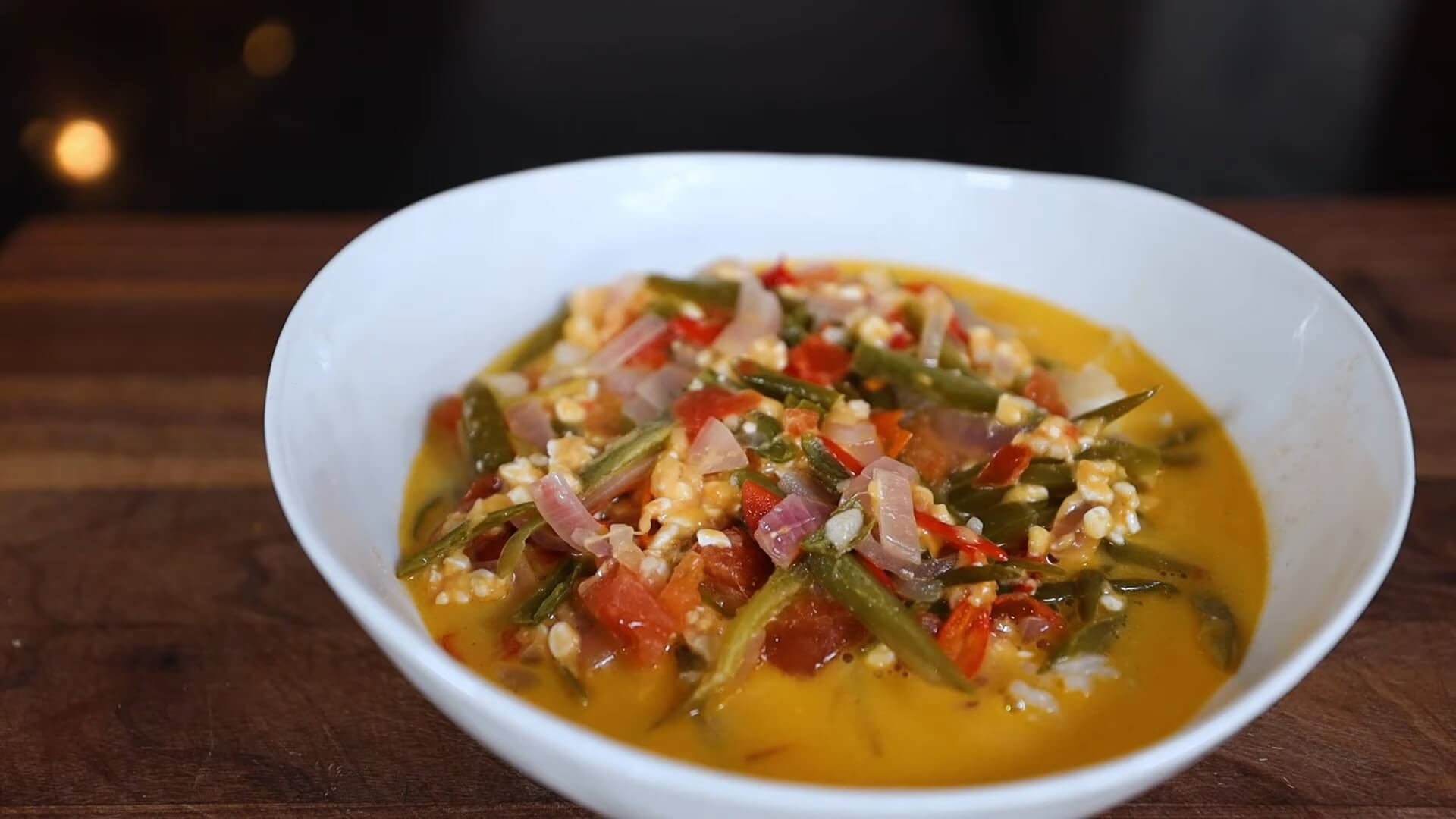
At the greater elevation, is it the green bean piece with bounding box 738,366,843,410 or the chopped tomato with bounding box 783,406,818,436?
the chopped tomato with bounding box 783,406,818,436

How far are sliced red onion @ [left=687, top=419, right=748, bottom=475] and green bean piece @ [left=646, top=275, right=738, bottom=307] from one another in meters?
0.68

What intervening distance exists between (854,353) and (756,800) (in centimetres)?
144

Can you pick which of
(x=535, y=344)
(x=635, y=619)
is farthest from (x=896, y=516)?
(x=535, y=344)

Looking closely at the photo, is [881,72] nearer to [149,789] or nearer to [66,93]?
[66,93]

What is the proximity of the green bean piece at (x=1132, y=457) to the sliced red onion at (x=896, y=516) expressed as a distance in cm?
54

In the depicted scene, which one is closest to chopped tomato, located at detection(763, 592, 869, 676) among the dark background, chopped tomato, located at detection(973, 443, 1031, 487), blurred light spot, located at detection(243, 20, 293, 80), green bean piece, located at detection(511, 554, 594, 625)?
green bean piece, located at detection(511, 554, 594, 625)

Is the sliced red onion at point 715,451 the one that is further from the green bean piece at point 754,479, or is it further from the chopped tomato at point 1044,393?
the chopped tomato at point 1044,393

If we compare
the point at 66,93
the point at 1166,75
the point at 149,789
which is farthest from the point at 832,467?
the point at 66,93

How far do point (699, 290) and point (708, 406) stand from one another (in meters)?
0.63

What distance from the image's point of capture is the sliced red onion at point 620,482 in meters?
2.23

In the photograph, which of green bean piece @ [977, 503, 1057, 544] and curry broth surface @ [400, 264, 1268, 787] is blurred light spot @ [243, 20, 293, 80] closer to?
curry broth surface @ [400, 264, 1268, 787]

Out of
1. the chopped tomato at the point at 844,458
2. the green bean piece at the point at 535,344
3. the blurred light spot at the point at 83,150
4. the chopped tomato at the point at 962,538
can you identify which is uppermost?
the chopped tomato at the point at 844,458

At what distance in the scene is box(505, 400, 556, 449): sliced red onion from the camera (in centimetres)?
249

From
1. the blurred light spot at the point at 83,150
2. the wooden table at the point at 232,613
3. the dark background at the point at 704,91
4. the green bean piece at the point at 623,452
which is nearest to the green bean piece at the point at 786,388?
the green bean piece at the point at 623,452
